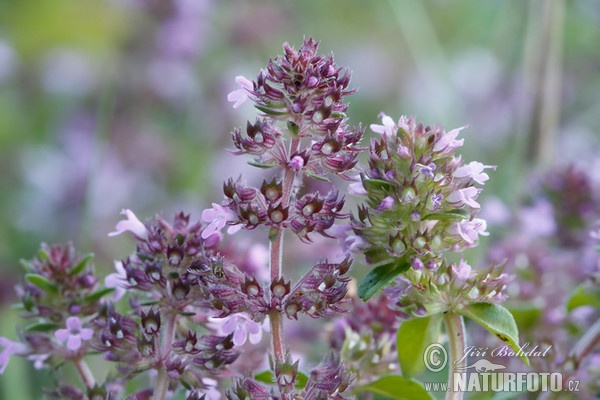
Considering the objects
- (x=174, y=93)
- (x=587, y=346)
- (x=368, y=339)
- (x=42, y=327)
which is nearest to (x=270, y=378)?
(x=368, y=339)

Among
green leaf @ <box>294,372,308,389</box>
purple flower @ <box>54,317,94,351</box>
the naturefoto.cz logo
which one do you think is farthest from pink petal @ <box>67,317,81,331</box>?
the naturefoto.cz logo

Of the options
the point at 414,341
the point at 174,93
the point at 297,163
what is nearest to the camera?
the point at 297,163

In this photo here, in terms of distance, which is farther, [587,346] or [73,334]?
[587,346]

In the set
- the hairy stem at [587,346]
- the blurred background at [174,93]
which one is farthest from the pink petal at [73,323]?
the blurred background at [174,93]

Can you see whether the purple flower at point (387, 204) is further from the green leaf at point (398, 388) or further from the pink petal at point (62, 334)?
the pink petal at point (62, 334)

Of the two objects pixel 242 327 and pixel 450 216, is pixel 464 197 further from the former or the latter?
pixel 242 327

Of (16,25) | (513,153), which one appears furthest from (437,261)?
(16,25)

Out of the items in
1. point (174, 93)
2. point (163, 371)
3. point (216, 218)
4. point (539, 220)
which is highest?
point (174, 93)

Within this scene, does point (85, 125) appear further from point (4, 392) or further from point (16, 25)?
point (4, 392)
